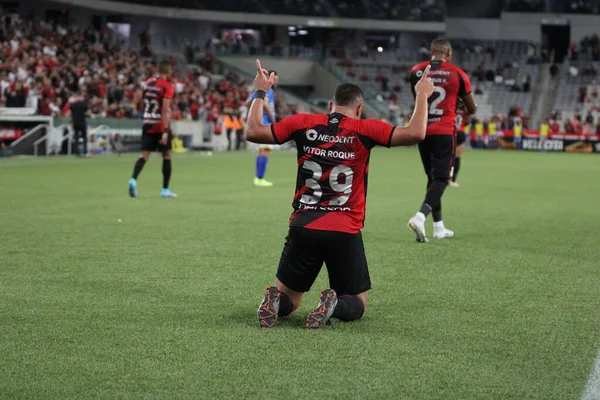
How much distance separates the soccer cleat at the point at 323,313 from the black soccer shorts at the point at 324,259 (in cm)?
25

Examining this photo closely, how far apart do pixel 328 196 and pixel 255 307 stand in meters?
1.06

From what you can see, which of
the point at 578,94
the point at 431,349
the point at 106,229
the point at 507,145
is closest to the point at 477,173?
the point at 106,229

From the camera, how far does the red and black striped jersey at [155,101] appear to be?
14.7 meters

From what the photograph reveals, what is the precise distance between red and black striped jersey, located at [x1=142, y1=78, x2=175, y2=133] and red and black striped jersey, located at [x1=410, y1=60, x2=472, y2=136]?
17.9 feet

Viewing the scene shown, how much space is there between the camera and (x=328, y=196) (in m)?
6.06

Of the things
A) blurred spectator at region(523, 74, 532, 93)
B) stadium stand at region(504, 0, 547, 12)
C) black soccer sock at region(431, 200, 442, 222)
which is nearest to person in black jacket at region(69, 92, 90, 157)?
black soccer sock at region(431, 200, 442, 222)

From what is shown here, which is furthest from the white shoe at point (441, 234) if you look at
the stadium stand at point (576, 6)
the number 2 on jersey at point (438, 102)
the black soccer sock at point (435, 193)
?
the stadium stand at point (576, 6)

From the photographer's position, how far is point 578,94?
55562mm

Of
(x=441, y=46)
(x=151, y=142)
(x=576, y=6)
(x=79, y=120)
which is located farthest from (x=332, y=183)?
(x=576, y=6)

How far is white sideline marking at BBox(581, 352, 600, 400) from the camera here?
448 cm

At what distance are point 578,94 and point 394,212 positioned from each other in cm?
4495

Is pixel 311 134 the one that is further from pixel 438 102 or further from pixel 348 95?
pixel 438 102

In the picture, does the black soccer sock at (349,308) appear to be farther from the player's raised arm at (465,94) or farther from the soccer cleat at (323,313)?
the player's raised arm at (465,94)

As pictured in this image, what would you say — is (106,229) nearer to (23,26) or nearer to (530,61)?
(23,26)
